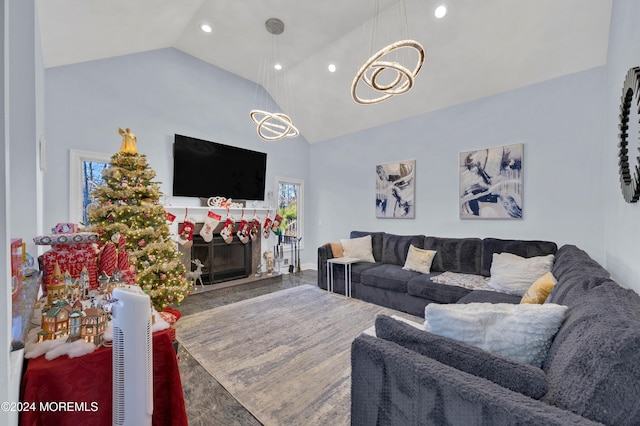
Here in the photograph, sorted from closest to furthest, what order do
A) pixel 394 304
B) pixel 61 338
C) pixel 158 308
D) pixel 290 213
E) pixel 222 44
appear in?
pixel 61 338 < pixel 158 308 < pixel 394 304 < pixel 222 44 < pixel 290 213

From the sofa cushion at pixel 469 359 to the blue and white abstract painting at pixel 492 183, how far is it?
3256 millimetres

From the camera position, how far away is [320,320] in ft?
10.7

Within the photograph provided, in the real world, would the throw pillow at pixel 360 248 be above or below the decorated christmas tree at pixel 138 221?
below

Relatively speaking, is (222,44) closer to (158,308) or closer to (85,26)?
(85,26)

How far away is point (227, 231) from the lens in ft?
15.8

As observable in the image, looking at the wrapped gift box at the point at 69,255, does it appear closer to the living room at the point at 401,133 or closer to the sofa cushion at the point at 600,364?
the living room at the point at 401,133

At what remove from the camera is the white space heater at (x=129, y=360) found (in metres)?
1.00

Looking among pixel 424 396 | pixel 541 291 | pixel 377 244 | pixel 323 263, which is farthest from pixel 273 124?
pixel 424 396

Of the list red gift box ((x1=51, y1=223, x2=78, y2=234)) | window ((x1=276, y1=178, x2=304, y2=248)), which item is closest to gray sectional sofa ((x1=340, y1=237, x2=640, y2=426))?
red gift box ((x1=51, y1=223, x2=78, y2=234))

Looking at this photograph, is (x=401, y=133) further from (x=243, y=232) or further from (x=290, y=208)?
(x=243, y=232)

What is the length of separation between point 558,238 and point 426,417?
3.56 meters

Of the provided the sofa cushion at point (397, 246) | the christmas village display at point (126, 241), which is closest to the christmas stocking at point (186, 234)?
the christmas village display at point (126, 241)

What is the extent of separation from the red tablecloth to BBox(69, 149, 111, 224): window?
10.9 feet

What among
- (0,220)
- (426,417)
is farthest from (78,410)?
(426,417)
